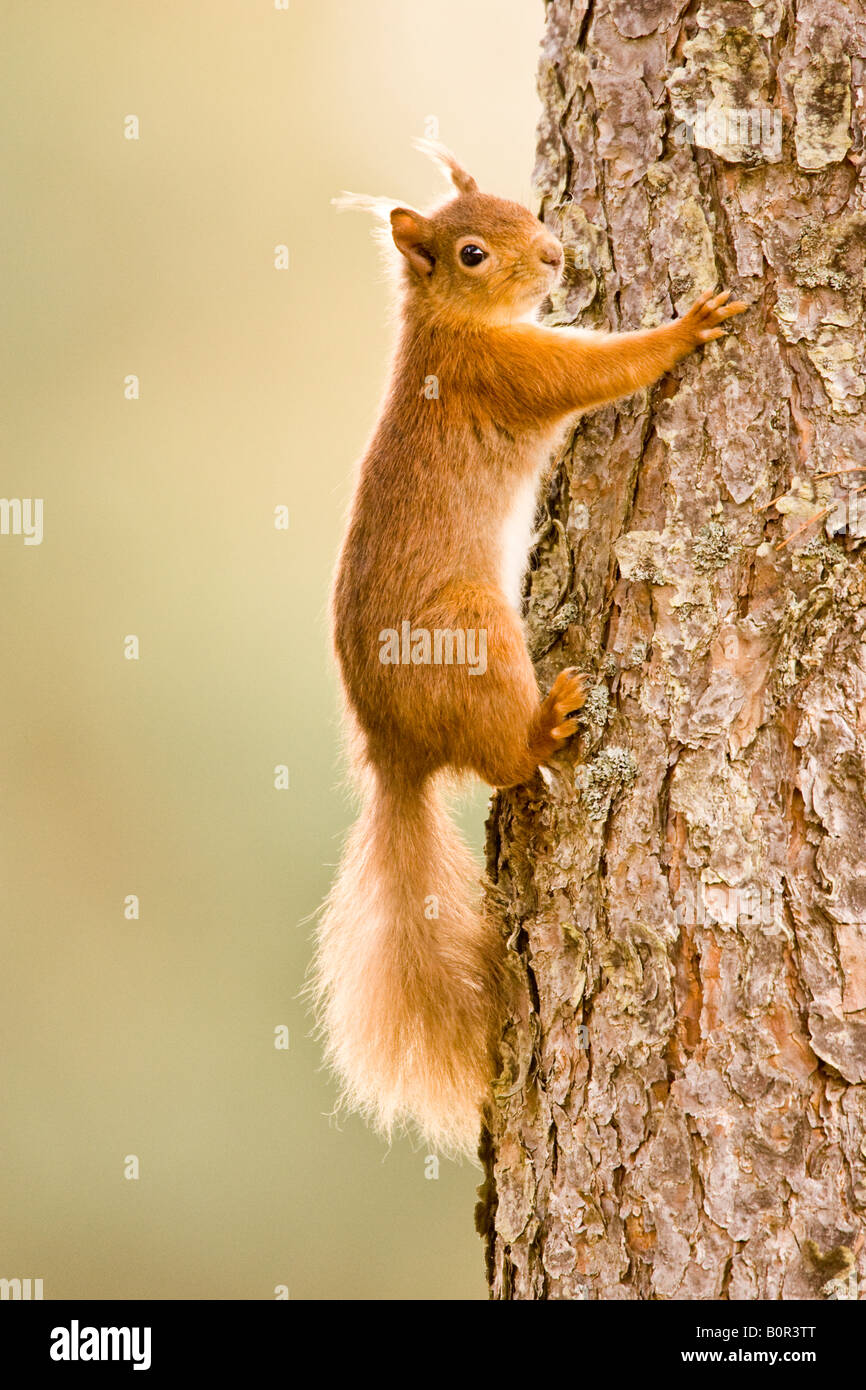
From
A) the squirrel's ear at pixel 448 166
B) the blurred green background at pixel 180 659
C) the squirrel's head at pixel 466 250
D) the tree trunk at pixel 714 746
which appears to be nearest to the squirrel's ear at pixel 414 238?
the squirrel's head at pixel 466 250

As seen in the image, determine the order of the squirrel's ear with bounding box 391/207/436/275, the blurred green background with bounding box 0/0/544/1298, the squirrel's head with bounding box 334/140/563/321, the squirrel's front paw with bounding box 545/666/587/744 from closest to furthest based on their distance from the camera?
1. the squirrel's front paw with bounding box 545/666/587/744
2. the squirrel's head with bounding box 334/140/563/321
3. the squirrel's ear with bounding box 391/207/436/275
4. the blurred green background with bounding box 0/0/544/1298

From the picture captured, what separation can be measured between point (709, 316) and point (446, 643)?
77 cm

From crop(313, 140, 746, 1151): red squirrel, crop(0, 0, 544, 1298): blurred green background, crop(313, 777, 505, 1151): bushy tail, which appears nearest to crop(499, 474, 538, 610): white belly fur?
crop(313, 140, 746, 1151): red squirrel

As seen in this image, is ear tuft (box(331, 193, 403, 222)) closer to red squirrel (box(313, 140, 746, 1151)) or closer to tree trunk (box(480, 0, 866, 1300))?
red squirrel (box(313, 140, 746, 1151))

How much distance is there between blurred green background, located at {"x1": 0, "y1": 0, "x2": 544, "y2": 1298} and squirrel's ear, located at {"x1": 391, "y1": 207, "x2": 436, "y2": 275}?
3.03 meters

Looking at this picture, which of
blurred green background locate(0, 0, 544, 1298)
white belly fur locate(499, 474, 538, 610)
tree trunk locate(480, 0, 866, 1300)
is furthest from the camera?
blurred green background locate(0, 0, 544, 1298)

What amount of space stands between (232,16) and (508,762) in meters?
5.88

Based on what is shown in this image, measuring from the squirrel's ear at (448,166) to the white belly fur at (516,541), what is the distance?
856 mm

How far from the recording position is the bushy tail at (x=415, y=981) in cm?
247

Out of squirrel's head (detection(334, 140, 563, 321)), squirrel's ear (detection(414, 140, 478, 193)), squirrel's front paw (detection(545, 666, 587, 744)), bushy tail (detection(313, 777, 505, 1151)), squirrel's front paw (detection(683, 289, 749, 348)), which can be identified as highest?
squirrel's ear (detection(414, 140, 478, 193))

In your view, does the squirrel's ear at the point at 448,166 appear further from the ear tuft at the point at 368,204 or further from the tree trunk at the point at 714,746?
the tree trunk at the point at 714,746

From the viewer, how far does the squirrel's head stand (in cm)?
276

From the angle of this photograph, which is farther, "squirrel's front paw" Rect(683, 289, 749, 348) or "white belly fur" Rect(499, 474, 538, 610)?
"white belly fur" Rect(499, 474, 538, 610)

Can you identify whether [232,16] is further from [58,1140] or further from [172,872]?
[58,1140]
